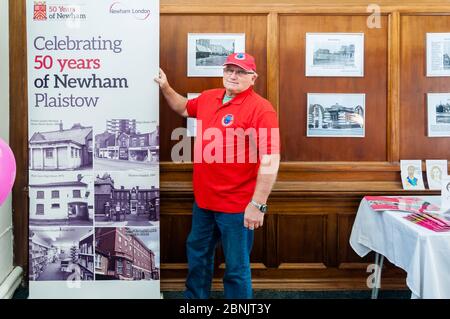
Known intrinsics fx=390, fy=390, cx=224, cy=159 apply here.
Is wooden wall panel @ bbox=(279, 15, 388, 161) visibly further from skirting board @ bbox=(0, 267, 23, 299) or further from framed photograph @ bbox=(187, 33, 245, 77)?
skirting board @ bbox=(0, 267, 23, 299)

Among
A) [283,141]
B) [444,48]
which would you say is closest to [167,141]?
[283,141]

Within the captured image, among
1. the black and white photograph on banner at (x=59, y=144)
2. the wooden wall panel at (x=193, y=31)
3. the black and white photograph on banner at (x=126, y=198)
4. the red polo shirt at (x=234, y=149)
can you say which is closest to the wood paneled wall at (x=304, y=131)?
the wooden wall panel at (x=193, y=31)

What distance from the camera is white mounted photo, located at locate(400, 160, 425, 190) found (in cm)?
268

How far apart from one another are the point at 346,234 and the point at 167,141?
1416mm

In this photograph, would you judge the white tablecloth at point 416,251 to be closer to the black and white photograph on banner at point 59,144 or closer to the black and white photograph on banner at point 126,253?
the black and white photograph on banner at point 126,253

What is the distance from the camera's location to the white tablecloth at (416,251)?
172 centimetres

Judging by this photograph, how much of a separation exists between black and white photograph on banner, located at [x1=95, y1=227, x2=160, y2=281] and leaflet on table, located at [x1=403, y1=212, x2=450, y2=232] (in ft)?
4.74

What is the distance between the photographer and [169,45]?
104 inches

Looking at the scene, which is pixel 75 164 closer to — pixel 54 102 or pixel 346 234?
pixel 54 102

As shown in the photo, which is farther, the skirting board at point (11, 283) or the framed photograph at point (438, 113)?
the framed photograph at point (438, 113)

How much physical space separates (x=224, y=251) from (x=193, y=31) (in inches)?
58.1

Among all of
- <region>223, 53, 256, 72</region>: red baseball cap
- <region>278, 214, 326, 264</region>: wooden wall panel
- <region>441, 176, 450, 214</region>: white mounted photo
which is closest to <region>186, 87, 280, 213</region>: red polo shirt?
<region>223, 53, 256, 72</region>: red baseball cap

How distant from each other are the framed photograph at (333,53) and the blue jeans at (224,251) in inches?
47.7
